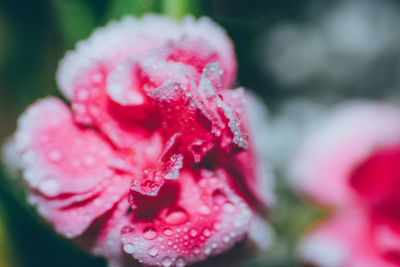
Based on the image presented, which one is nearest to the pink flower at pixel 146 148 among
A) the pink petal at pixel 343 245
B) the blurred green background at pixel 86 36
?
the blurred green background at pixel 86 36

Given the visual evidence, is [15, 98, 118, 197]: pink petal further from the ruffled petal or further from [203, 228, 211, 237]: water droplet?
[203, 228, 211, 237]: water droplet

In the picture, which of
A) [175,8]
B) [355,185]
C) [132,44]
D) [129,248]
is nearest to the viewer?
[129,248]

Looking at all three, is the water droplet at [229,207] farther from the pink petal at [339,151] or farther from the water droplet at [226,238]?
the pink petal at [339,151]

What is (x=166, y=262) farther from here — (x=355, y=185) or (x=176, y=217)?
(x=355, y=185)

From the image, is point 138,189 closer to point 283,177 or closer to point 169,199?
point 169,199

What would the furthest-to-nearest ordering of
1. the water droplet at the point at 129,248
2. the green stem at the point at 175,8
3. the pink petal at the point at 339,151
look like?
1. the pink petal at the point at 339,151
2. the green stem at the point at 175,8
3. the water droplet at the point at 129,248

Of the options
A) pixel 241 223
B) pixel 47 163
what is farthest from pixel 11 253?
pixel 241 223

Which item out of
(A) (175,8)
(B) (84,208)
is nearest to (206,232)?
(B) (84,208)
